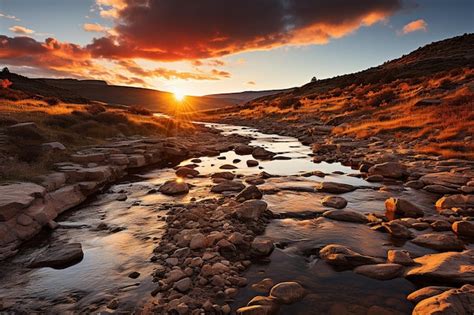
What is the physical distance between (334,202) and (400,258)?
3.54 m

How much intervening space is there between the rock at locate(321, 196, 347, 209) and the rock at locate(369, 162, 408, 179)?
13.4 ft

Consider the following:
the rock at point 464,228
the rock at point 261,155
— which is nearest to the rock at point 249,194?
the rock at point 464,228

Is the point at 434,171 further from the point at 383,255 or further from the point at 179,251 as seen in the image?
the point at 179,251

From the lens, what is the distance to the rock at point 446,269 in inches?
199

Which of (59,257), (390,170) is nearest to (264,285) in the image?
(59,257)

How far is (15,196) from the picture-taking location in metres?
7.96

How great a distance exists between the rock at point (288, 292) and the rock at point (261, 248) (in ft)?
4.15

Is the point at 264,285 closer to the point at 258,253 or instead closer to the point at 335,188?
the point at 258,253

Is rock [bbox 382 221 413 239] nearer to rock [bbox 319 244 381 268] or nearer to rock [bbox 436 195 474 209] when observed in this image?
rock [bbox 319 244 381 268]

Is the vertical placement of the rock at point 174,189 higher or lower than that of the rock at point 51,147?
lower

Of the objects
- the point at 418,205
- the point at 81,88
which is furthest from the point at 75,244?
the point at 81,88

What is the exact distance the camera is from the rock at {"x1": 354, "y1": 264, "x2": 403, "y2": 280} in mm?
5523

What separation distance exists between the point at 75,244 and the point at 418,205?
29.1ft

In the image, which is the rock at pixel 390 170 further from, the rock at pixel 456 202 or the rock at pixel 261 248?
the rock at pixel 261 248
